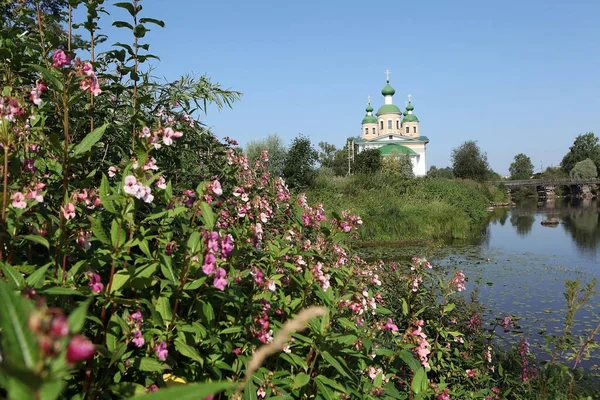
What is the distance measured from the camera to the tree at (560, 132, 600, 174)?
8138 cm

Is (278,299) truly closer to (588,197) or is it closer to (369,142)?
(369,142)

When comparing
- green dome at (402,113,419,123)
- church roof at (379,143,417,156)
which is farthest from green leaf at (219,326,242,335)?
green dome at (402,113,419,123)

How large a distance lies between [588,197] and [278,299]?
69041mm

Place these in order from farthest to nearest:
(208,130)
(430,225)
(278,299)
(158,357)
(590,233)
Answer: (590,233)
(430,225)
(208,130)
(278,299)
(158,357)

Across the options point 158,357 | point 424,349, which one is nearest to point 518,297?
point 424,349

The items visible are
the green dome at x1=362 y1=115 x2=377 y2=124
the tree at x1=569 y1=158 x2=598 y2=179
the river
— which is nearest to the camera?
the river

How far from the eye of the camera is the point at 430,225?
2081 centimetres

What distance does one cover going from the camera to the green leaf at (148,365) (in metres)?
1.35

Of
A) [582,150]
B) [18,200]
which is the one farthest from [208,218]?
[582,150]

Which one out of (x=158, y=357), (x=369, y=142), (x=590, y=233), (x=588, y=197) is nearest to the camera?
(x=158, y=357)

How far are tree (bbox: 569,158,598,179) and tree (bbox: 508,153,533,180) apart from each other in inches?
720

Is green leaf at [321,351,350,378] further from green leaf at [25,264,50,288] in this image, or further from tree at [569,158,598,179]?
tree at [569,158,598,179]

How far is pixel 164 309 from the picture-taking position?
4.88ft

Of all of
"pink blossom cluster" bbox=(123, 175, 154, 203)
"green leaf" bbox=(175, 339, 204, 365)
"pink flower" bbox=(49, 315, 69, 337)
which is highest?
"pink blossom cluster" bbox=(123, 175, 154, 203)
